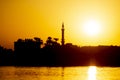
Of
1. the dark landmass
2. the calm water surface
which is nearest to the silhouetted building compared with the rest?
the dark landmass

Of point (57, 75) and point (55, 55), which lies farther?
point (55, 55)

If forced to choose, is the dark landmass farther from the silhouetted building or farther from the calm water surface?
the calm water surface

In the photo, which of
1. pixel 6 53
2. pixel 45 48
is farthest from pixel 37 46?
pixel 6 53

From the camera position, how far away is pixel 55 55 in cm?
17512

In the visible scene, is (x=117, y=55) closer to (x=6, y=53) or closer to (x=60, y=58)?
(x=60, y=58)

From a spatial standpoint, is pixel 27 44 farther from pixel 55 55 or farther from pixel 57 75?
pixel 57 75

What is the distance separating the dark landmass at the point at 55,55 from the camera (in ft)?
570

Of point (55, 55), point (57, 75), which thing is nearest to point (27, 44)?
point (55, 55)

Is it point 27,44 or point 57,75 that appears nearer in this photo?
point 57,75

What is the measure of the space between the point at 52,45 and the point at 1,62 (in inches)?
669

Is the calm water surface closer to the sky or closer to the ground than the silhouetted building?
closer to the ground

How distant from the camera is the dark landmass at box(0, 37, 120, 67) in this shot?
570 feet

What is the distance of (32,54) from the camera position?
575ft

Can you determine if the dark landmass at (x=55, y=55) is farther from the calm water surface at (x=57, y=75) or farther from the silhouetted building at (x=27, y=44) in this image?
the calm water surface at (x=57, y=75)
